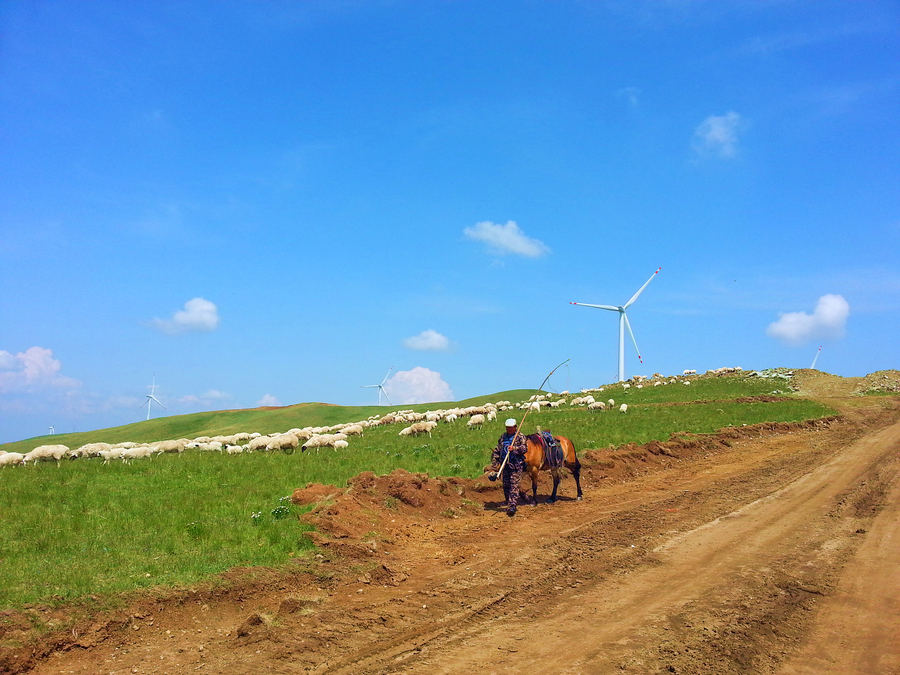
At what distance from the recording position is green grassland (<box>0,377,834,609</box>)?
440 inches

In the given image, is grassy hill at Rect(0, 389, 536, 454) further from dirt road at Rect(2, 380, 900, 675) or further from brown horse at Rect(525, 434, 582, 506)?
dirt road at Rect(2, 380, 900, 675)

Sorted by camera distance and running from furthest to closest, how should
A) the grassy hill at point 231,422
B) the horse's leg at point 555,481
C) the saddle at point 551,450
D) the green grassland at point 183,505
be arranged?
the grassy hill at point 231,422 → the horse's leg at point 555,481 → the saddle at point 551,450 → the green grassland at point 183,505

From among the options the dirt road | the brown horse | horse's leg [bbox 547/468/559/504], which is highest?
the brown horse

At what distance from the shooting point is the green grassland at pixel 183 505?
11164 mm

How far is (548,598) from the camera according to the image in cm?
1010

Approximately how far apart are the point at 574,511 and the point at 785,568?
678 cm

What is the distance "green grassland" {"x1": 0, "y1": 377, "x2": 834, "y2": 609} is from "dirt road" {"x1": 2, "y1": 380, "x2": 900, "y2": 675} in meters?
1.19

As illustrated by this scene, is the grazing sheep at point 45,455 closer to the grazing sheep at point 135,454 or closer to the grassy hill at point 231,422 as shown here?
the grazing sheep at point 135,454

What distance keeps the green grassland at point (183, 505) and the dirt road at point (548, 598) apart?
1.19m

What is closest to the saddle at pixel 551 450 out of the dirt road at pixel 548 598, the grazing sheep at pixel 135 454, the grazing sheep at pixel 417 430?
the dirt road at pixel 548 598

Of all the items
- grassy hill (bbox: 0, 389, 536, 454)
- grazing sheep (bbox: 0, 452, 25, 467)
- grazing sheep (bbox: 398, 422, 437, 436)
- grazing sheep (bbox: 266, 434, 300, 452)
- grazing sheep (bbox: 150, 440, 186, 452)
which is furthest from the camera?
grassy hill (bbox: 0, 389, 536, 454)

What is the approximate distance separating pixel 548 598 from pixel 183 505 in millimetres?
10947

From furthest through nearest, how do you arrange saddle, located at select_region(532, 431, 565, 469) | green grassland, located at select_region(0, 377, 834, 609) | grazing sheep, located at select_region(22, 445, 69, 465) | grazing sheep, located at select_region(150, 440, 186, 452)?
grazing sheep, located at select_region(150, 440, 186, 452) → grazing sheep, located at select_region(22, 445, 69, 465) → saddle, located at select_region(532, 431, 565, 469) → green grassland, located at select_region(0, 377, 834, 609)

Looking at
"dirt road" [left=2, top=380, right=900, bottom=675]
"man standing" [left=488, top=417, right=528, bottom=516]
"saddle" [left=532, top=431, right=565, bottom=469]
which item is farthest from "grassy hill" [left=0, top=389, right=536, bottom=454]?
"dirt road" [left=2, top=380, right=900, bottom=675]
